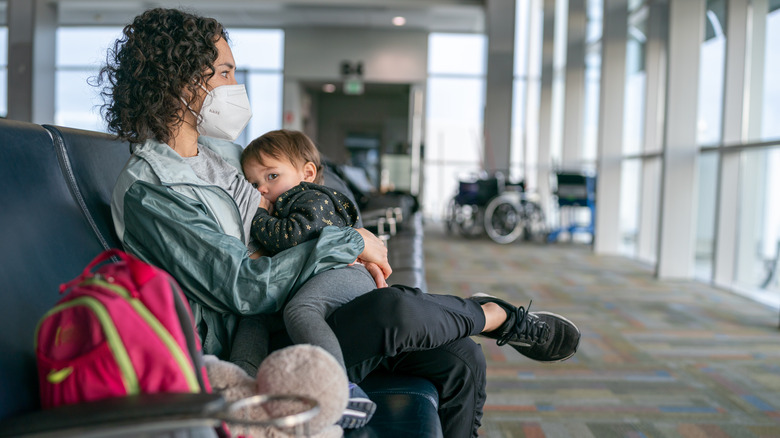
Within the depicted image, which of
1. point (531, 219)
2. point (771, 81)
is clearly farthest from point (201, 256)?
point (531, 219)

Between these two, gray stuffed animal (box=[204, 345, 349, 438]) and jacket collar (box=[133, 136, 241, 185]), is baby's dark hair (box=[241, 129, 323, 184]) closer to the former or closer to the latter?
jacket collar (box=[133, 136, 241, 185])

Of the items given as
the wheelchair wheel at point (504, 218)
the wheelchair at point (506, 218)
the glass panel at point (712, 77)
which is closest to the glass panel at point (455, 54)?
the wheelchair at point (506, 218)

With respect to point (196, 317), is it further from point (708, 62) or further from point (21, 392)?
point (708, 62)

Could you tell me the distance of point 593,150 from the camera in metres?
8.09

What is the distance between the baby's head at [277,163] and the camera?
5.13ft

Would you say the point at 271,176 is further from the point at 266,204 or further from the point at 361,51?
the point at 361,51

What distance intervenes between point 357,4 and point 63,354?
353 inches

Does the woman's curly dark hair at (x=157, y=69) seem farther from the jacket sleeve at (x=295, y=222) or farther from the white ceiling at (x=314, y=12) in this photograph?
the white ceiling at (x=314, y=12)

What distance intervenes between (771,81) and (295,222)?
382 centimetres

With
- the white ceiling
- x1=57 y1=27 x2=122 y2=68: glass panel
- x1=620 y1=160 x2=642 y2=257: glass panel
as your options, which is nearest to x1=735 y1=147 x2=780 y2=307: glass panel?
x1=620 y1=160 x2=642 y2=257: glass panel

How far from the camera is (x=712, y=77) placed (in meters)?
4.90

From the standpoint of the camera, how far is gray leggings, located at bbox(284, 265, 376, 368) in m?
1.13

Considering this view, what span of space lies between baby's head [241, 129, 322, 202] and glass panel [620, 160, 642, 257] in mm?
5292

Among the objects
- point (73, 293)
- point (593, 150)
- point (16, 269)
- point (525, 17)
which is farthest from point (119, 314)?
point (525, 17)
